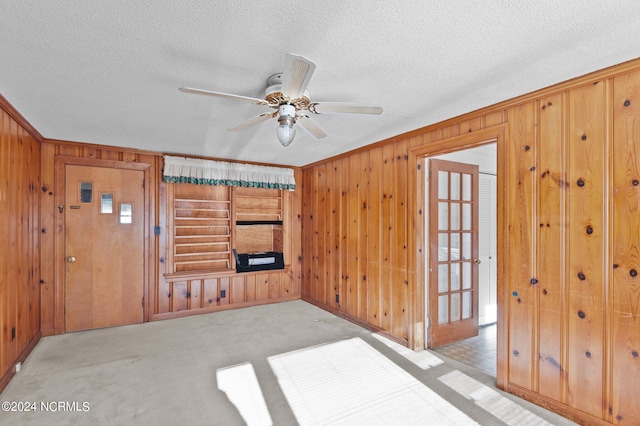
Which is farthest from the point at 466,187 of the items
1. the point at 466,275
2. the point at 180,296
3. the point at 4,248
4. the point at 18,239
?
the point at 18,239

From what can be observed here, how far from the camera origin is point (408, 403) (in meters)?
2.25

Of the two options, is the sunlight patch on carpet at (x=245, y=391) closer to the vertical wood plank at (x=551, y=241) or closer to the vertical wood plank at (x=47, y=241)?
the vertical wood plank at (x=551, y=241)

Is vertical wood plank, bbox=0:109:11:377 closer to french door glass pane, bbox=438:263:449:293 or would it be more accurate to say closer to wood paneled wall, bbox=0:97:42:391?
wood paneled wall, bbox=0:97:42:391

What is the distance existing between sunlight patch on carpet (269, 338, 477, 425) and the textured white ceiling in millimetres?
2277

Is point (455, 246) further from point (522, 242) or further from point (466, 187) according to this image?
point (522, 242)

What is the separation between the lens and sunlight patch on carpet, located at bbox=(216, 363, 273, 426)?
6.93 ft

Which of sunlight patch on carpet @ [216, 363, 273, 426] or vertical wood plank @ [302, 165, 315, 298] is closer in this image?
sunlight patch on carpet @ [216, 363, 273, 426]

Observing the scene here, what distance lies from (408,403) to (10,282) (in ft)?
11.3

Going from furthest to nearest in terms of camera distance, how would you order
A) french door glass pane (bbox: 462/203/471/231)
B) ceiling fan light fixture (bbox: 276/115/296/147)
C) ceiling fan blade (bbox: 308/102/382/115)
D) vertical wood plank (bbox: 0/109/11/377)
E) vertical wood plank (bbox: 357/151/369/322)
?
vertical wood plank (bbox: 357/151/369/322) → french door glass pane (bbox: 462/203/471/231) → vertical wood plank (bbox: 0/109/11/377) → ceiling fan light fixture (bbox: 276/115/296/147) → ceiling fan blade (bbox: 308/102/382/115)

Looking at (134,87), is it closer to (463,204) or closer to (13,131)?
(13,131)

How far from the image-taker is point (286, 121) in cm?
203

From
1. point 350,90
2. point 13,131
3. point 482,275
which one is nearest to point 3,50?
point 13,131

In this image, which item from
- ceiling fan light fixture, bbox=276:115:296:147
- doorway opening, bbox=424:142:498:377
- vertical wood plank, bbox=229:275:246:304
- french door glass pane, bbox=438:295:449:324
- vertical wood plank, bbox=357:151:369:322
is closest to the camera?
ceiling fan light fixture, bbox=276:115:296:147

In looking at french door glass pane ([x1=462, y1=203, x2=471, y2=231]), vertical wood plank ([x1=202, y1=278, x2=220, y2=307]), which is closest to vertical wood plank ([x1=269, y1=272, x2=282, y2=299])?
vertical wood plank ([x1=202, y1=278, x2=220, y2=307])
